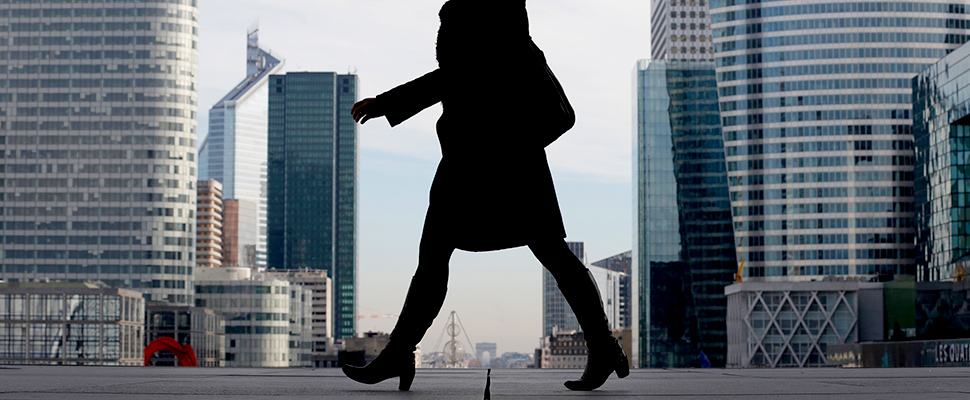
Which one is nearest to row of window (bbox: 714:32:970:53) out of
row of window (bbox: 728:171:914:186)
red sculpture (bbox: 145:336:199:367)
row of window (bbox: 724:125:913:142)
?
row of window (bbox: 724:125:913:142)

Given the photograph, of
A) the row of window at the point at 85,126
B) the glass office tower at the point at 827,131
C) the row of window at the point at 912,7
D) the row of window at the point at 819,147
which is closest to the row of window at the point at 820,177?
the glass office tower at the point at 827,131

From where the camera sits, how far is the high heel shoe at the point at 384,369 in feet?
19.0

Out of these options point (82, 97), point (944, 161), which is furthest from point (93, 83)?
point (944, 161)

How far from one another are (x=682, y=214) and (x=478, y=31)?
14550 cm

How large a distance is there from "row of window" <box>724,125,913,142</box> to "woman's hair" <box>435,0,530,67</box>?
13914cm

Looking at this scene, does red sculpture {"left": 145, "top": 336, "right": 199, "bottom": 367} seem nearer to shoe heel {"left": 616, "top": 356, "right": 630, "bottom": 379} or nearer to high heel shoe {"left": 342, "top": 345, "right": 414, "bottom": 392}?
high heel shoe {"left": 342, "top": 345, "right": 414, "bottom": 392}

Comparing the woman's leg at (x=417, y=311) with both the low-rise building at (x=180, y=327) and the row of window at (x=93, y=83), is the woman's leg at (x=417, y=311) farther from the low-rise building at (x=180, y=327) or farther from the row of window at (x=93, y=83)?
the row of window at (x=93, y=83)

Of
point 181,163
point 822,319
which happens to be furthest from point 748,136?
point 181,163

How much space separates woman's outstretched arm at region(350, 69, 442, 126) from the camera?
19.9ft

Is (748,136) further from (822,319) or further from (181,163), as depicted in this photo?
(181,163)

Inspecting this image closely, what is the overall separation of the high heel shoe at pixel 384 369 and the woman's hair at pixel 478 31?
5.50ft

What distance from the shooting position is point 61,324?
372 ft

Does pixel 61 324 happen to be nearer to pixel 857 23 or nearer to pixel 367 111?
pixel 857 23

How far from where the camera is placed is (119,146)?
465 ft
